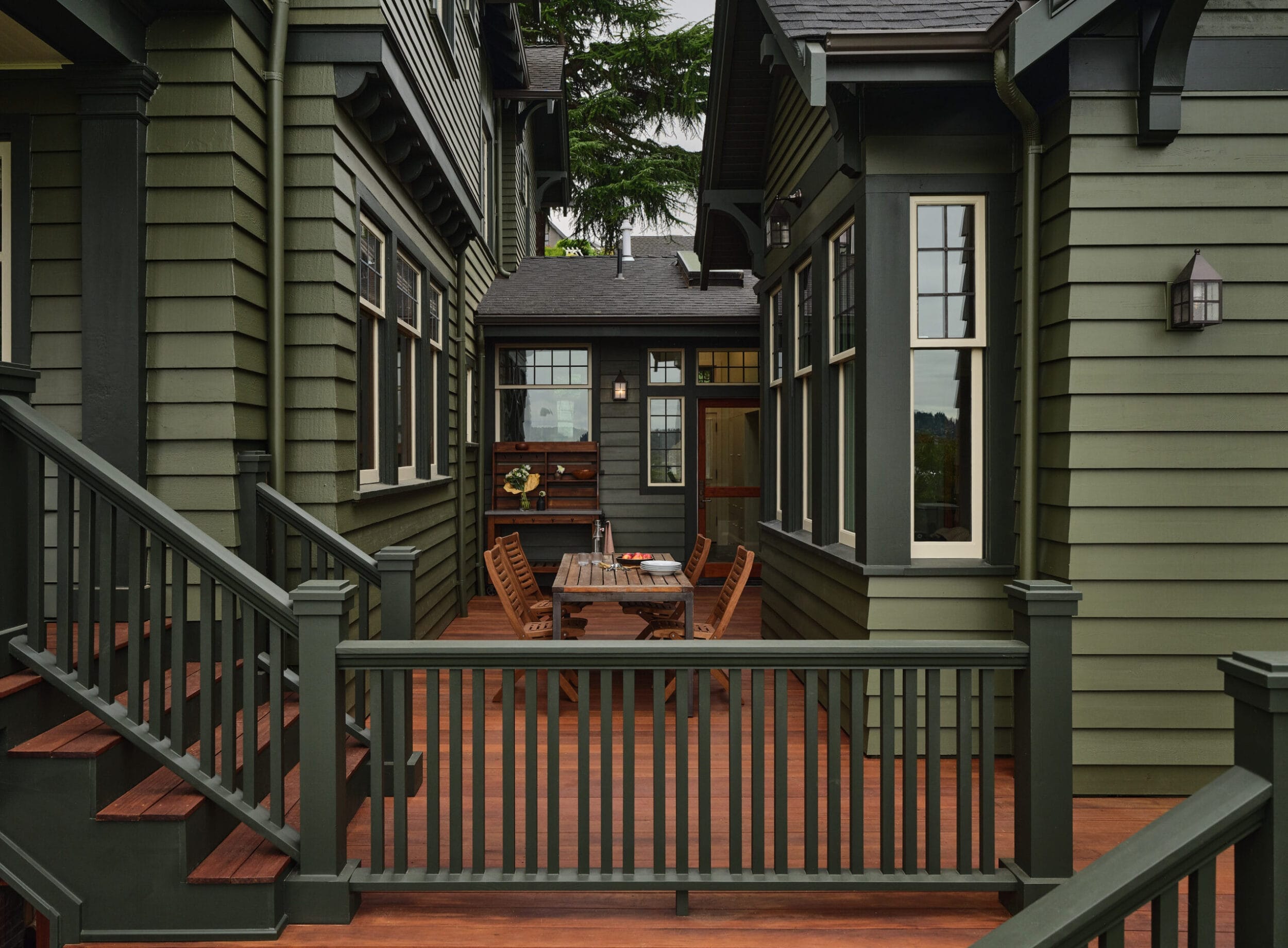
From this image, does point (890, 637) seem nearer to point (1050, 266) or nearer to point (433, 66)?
point (1050, 266)

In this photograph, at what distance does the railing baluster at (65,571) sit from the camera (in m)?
2.53

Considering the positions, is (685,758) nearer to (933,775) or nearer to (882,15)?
(933,775)

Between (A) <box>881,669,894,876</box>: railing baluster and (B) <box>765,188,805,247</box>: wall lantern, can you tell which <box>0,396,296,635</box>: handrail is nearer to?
(A) <box>881,669,894,876</box>: railing baluster

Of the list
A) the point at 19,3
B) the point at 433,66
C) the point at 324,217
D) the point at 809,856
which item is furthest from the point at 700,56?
the point at 809,856

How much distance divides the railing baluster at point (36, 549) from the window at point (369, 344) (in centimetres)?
195

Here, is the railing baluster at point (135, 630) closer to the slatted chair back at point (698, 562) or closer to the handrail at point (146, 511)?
the handrail at point (146, 511)

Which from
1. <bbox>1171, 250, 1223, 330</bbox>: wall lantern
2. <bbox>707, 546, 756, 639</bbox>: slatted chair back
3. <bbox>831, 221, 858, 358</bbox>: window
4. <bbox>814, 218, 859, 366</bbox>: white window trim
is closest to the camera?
<bbox>1171, 250, 1223, 330</bbox>: wall lantern

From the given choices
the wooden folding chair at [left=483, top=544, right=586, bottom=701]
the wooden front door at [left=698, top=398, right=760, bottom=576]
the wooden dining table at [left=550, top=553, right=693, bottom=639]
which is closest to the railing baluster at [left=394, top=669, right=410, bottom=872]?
the wooden dining table at [left=550, top=553, right=693, bottom=639]

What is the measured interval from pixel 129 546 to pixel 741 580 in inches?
125

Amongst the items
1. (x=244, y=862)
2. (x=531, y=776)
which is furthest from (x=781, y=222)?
(x=244, y=862)

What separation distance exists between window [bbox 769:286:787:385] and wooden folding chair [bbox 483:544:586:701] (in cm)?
240

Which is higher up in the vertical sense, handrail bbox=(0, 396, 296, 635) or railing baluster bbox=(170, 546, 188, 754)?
handrail bbox=(0, 396, 296, 635)

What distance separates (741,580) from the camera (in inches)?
191

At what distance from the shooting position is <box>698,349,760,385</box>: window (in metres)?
9.41
